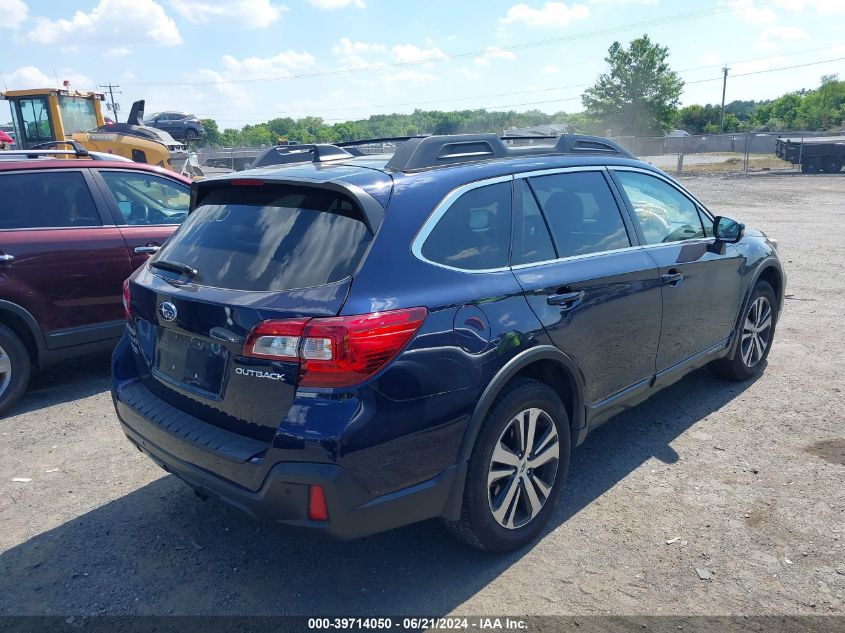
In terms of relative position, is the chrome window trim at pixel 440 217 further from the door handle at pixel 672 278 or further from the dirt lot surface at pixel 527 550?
the door handle at pixel 672 278

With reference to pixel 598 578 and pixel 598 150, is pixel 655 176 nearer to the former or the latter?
pixel 598 150

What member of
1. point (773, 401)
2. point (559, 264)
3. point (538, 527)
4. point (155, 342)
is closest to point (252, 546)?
point (155, 342)

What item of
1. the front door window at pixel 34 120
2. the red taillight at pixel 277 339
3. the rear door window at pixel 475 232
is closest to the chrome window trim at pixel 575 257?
the rear door window at pixel 475 232

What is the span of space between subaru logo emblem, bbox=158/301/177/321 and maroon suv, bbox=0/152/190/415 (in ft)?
8.74

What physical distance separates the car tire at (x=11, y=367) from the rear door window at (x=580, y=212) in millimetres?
4013

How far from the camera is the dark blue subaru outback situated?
99.1 inches

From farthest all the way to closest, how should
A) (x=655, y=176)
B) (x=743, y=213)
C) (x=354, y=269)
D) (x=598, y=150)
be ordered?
(x=743, y=213) < (x=655, y=176) < (x=598, y=150) < (x=354, y=269)

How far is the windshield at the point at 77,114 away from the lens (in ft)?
55.6

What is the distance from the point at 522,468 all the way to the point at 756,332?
10.4 feet

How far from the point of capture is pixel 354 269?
262cm

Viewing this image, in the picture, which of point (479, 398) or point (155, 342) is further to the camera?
point (155, 342)

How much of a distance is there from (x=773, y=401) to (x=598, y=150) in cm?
237

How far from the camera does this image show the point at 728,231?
184 inches

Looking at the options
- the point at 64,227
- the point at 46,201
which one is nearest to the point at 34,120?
the point at 46,201
